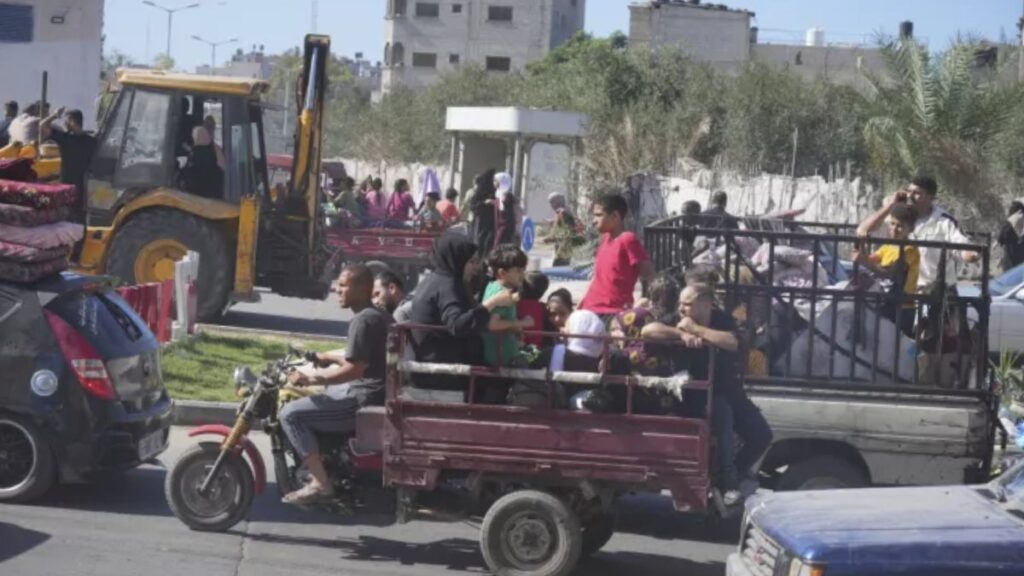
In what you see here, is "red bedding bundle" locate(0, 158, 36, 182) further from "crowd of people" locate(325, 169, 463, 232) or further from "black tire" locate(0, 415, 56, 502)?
"crowd of people" locate(325, 169, 463, 232)

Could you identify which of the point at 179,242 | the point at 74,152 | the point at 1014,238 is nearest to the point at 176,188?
the point at 179,242

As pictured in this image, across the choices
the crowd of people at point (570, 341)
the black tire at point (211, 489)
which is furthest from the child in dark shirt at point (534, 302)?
the black tire at point (211, 489)

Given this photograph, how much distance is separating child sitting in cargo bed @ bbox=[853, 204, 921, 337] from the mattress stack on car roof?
500 centimetres

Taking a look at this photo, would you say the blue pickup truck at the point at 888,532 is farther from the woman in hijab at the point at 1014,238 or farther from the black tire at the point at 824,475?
the woman in hijab at the point at 1014,238

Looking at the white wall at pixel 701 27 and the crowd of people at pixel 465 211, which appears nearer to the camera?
the crowd of people at pixel 465 211

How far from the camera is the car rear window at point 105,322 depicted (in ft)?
31.7

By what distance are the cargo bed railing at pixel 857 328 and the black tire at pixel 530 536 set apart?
1.57 m

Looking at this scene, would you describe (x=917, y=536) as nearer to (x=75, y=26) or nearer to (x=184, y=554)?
(x=184, y=554)

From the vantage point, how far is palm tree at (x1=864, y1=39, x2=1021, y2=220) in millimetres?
28156

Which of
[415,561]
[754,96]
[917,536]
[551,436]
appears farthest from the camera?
[754,96]

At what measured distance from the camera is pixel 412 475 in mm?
8695

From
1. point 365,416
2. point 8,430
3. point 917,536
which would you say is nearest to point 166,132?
point 8,430

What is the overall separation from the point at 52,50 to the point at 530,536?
81.4 ft

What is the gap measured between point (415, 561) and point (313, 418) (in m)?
1.03
